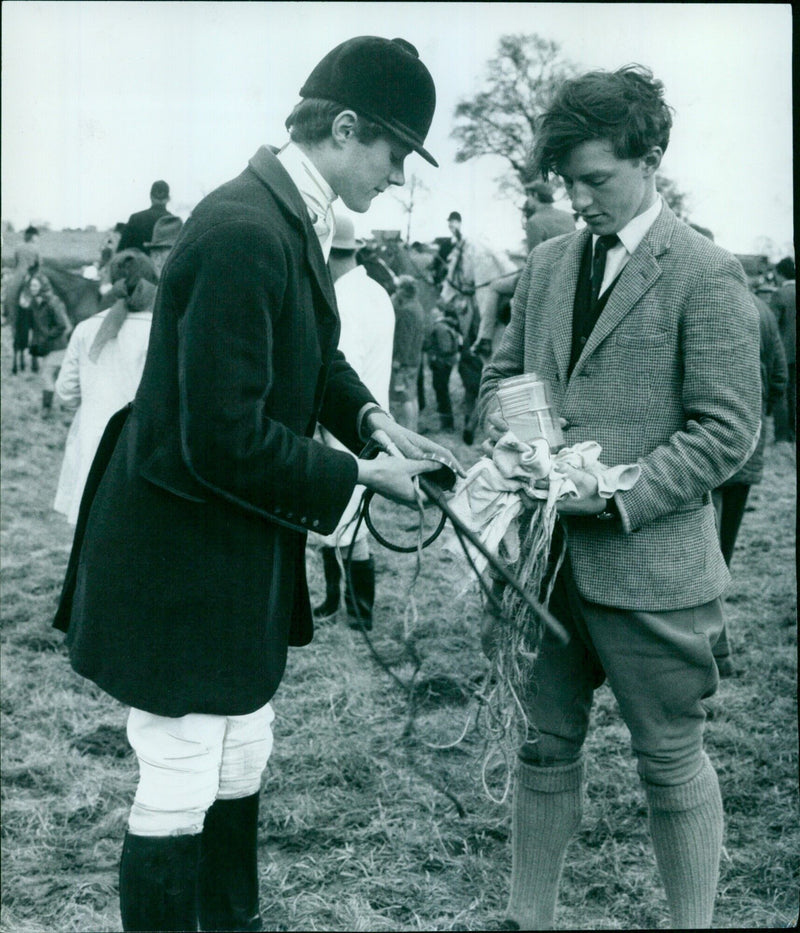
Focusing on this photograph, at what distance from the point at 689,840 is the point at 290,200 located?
1.63 meters

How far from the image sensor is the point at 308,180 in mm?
2018

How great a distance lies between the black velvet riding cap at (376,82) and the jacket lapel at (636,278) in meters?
0.55

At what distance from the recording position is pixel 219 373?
1734mm

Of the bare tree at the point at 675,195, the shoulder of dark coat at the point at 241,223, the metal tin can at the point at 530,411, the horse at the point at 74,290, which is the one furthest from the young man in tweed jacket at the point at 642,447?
the horse at the point at 74,290

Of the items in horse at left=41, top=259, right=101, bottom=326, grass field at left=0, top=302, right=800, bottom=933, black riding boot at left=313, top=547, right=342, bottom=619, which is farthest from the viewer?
horse at left=41, top=259, right=101, bottom=326

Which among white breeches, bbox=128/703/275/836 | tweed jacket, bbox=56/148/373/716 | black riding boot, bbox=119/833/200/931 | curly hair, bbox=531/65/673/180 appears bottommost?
black riding boot, bbox=119/833/200/931

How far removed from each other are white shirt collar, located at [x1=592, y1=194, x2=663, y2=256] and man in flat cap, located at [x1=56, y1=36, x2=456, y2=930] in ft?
1.56

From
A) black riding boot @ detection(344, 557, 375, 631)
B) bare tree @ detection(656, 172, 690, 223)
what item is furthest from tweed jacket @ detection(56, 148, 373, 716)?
bare tree @ detection(656, 172, 690, 223)

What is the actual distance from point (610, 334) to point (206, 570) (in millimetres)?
996

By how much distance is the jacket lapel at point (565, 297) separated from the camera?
232 centimetres

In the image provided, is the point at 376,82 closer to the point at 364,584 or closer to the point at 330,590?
the point at 364,584

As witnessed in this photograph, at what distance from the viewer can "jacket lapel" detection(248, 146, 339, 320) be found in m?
1.91

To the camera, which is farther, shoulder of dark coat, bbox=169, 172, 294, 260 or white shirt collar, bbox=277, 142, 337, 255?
white shirt collar, bbox=277, 142, 337, 255

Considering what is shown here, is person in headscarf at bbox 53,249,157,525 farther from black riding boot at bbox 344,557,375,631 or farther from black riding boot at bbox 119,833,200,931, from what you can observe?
black riding boot at bbox 119,833,200,931
